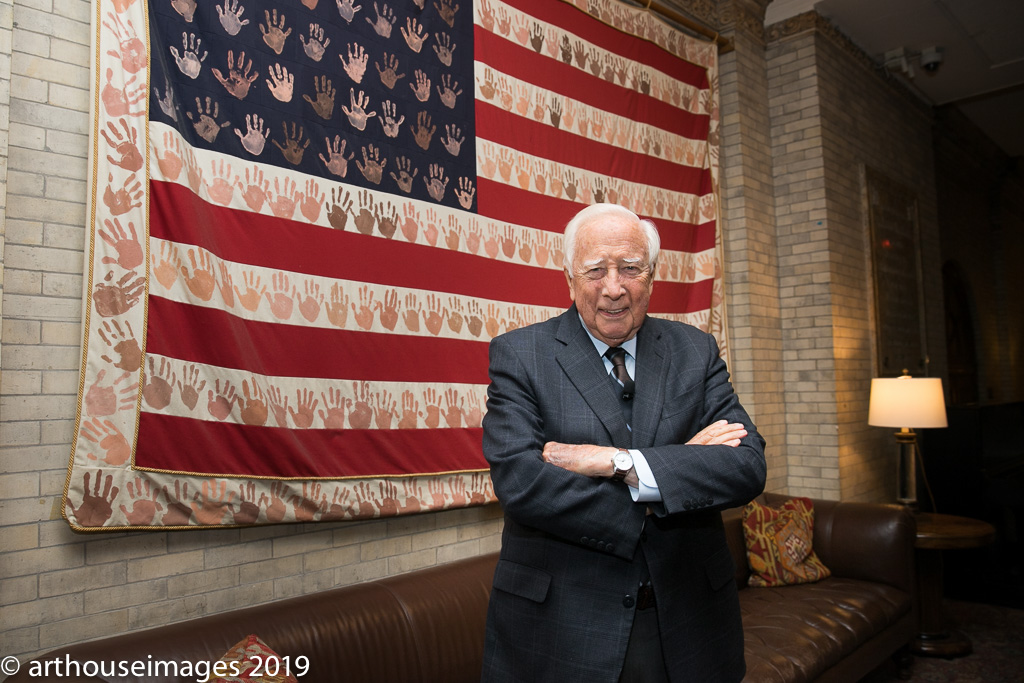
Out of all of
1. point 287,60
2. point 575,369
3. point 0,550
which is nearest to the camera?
point 575,369

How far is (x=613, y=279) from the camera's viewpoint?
1.57m

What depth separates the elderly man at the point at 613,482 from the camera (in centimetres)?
138

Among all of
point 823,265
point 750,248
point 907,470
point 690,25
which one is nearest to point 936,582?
point 907,470

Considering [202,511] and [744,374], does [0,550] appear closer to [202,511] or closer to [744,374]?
[202,511]

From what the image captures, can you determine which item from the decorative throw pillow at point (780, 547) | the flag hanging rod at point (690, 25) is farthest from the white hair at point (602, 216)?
the flag hanging rod at point (690, 25)

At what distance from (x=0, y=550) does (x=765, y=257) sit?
475cm

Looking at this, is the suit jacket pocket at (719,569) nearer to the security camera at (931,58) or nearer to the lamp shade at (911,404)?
the lamp shade at (911,404)

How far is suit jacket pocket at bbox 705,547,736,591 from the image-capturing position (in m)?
1.48

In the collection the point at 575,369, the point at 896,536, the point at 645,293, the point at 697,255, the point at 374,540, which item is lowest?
the point at 896,536

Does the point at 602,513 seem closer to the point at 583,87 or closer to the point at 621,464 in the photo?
the point at 621,464

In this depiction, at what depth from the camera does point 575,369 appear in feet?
5.04

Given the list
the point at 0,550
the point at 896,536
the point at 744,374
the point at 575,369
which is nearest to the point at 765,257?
the point at 744,374

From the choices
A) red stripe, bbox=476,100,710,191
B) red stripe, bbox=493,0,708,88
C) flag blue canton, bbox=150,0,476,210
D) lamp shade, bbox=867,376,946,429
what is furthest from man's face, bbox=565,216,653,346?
lamp shade, bbox=867,376,946,429

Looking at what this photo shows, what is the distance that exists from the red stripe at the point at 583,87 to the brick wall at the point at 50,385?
1.77 metres
